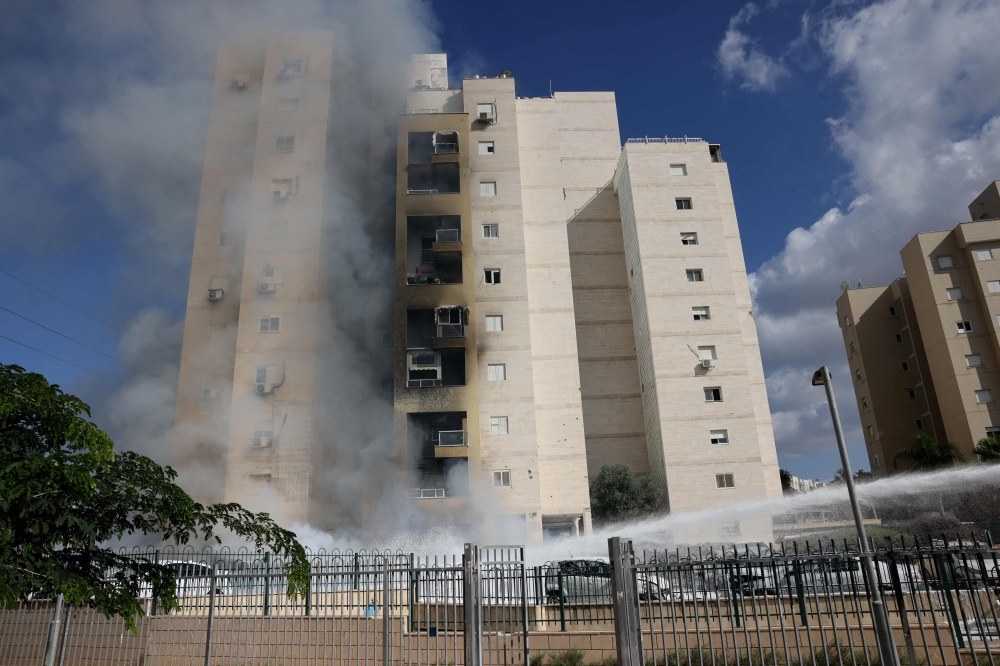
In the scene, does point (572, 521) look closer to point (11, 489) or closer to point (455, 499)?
point (455, 499)

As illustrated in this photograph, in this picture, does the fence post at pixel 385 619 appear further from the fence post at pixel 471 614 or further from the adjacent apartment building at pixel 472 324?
the adjacent apartment building at pixel 472 324

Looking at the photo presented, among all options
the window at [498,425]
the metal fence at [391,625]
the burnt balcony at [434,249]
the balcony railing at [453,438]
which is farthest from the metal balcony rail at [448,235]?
the metal fence at [391,625]

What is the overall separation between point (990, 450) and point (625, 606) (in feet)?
138

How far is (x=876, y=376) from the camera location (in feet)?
195

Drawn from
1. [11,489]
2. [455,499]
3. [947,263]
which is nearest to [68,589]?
[11,489]

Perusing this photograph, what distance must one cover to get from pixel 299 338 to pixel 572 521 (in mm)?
16607

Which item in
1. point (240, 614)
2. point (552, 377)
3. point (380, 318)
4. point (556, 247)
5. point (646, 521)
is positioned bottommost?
point (240, 614)

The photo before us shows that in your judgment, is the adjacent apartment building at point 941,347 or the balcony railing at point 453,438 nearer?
the balcony railing at point 453,438

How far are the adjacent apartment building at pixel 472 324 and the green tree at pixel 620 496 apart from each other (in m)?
1.13

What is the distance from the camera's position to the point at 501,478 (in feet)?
112

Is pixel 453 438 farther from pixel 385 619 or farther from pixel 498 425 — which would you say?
pixel 385 619

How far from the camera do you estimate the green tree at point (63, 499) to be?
6.14 m

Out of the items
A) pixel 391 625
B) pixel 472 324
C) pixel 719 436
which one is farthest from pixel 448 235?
pixel 391 625

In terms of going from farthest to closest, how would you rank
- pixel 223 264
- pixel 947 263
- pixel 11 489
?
pixel 947 263
pixel 223 264
pixel 11 489
